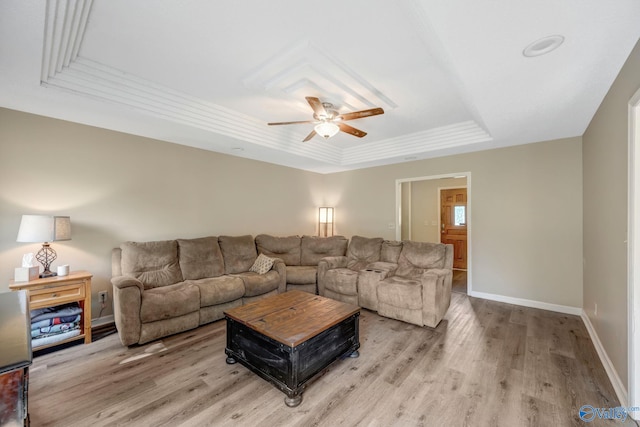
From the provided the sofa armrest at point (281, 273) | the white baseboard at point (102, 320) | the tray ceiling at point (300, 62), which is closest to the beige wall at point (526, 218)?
the tray ceiling at point (300, 62)

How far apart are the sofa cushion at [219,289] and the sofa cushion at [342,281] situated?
52.2 inches

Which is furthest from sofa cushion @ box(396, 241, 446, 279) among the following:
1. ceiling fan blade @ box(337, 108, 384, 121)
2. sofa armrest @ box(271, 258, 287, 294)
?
ceiling fan blade @ box(337, 108, 384, 121)

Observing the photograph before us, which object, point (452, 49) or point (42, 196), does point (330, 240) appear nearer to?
point (452, 49)

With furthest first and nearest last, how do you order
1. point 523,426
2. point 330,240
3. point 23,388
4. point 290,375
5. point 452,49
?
point 330,240
point 290,375
point 452,49
point 523,426
point 23,388

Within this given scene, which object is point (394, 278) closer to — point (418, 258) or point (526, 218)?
point (418, 258)

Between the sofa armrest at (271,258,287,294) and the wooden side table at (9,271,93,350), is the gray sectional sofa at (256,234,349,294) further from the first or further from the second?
the wooden side table at (9,271,93,350)

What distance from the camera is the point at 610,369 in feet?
7.08

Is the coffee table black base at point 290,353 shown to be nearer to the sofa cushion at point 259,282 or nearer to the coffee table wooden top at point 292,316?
the coffee table wooden top at point 292,316

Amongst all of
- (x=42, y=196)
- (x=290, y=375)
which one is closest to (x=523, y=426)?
(x=290, y=375)

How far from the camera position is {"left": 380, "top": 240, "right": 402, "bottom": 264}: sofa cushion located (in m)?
4.19

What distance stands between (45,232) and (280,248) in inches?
117

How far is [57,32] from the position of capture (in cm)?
182

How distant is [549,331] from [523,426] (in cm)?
194

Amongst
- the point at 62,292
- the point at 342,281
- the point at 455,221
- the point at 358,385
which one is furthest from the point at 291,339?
the point at 455,221
